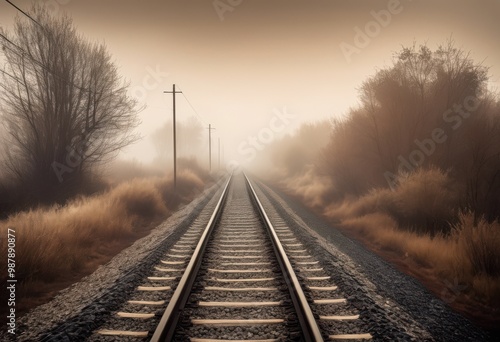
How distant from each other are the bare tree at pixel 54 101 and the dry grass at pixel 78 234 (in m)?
3.71

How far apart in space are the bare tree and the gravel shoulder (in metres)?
12.2

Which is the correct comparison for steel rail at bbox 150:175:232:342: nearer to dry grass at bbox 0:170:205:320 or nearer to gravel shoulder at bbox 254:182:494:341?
dry grass at bbox 0:170:205:320

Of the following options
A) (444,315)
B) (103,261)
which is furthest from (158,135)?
(444,315)

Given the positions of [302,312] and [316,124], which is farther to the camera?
[316,124]

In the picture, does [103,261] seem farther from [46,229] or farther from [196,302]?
[196,302]

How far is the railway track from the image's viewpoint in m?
2.97

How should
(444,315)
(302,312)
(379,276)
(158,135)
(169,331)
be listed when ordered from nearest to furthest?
1. (169,331)
2. (302,312)
3. (444,315)
4. (379,276)
5. (158,135)

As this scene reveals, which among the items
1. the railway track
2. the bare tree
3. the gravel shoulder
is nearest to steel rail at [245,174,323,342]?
the railway track

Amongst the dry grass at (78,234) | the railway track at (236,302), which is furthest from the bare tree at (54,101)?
the railway track at (236,302)

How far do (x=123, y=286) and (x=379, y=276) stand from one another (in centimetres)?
454

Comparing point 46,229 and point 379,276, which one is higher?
point 46,229

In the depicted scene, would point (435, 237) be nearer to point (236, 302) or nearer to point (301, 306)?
point (301, 306)

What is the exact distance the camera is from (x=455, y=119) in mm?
10477

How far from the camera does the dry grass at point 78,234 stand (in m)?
4.84
